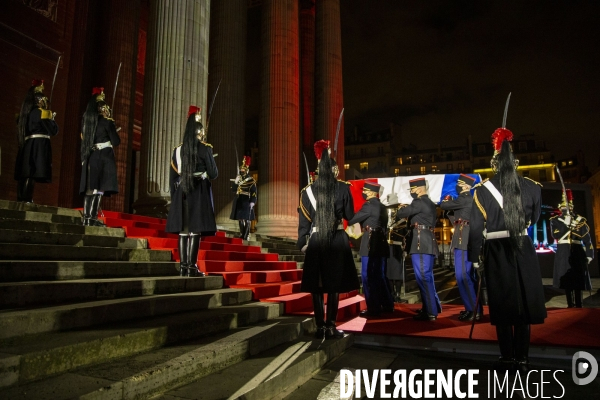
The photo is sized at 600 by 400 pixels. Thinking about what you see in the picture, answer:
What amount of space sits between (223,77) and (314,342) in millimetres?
13564

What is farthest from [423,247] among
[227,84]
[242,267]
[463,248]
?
[227,84]

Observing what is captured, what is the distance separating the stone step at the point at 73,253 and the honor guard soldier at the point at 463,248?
16.7 feet

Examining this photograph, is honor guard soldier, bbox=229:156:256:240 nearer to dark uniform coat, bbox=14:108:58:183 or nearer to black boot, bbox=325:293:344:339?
dark uniform coat, bbox=14:108:58:183

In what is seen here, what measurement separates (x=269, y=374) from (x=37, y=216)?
5115mm

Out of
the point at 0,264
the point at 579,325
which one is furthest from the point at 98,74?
the point at 579,325

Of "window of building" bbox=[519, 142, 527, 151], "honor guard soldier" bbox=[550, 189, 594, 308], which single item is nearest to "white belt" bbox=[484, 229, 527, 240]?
"honor guard soldier" bbox=[550, 189, 594, 308]

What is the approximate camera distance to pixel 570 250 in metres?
9.43

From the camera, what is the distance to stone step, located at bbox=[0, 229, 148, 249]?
4996 millimetres

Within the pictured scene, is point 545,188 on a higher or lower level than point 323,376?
higher

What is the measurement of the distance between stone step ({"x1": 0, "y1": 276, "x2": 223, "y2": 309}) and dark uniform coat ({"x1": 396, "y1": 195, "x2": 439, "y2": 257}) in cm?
386

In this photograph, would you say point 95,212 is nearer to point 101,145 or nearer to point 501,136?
point 101,145

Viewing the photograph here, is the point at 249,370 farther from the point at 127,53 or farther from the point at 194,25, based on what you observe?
the point at 127,53

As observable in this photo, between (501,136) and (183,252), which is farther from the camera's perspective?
(183,252)

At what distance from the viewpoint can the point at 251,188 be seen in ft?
41.1
